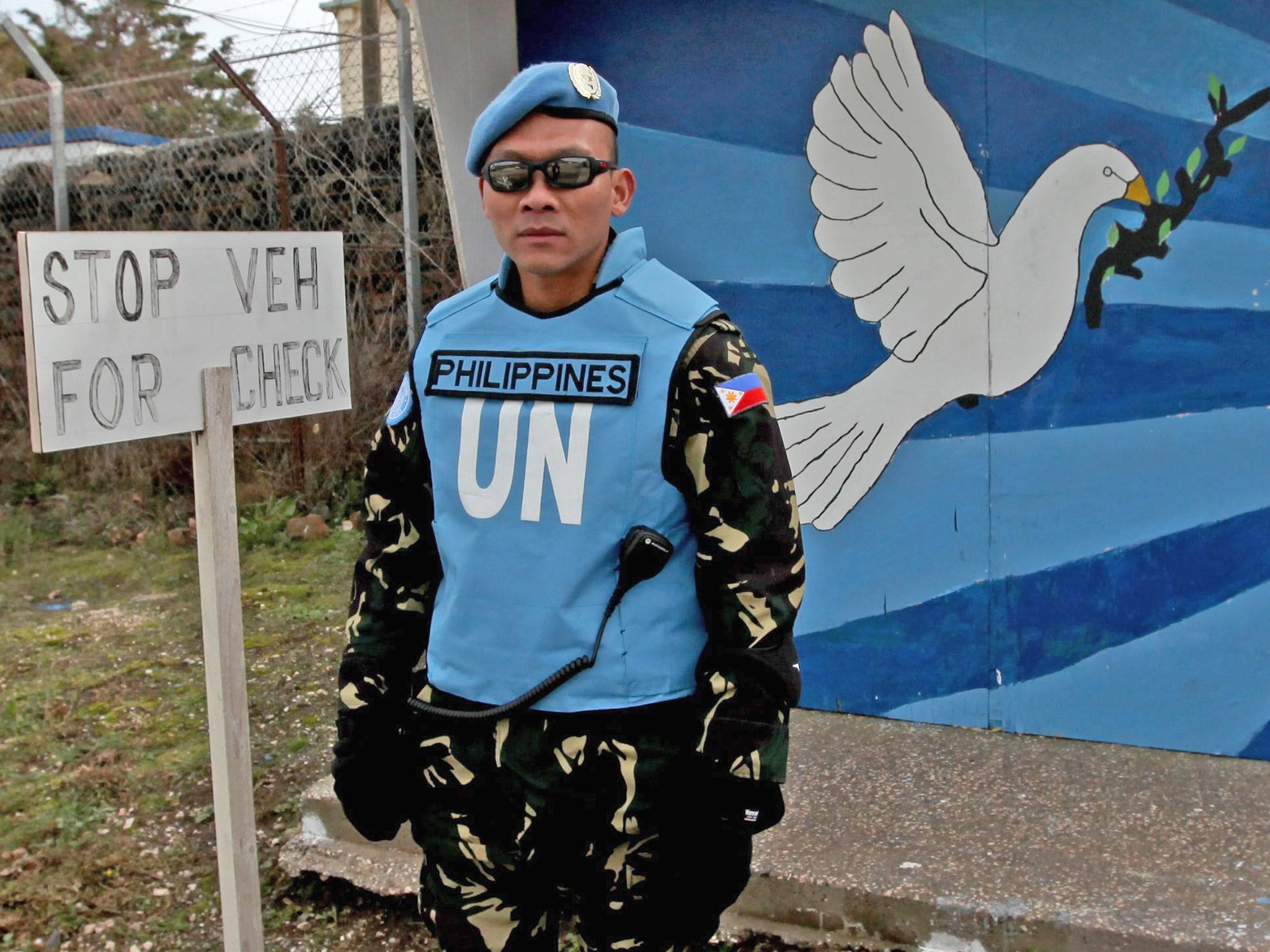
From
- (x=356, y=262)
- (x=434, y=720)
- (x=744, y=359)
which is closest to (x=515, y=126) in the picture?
(x=744, y=359)

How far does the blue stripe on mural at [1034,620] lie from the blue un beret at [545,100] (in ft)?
6.29

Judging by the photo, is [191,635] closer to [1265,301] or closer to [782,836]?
[782,836]

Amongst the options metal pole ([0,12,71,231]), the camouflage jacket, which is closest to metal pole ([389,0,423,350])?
metal pole ([0,12,71,231])

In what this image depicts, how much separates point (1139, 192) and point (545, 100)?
5.92 ft

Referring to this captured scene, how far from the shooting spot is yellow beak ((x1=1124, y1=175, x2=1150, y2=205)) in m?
2.91

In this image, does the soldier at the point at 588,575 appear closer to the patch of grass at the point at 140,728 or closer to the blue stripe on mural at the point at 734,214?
the patch of grass at the point at 140,728

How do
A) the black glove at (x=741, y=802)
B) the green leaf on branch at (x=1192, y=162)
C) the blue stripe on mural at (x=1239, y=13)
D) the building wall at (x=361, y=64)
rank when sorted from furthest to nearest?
the building wall at (x=361, y=64) → the green leaf on branch at (x=1192, y=162) → the blue stripe on mural at (x=1239, y=13) → the black glove at (x=741, y=802)

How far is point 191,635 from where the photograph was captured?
5172 mm

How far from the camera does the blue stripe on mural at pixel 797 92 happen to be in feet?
9.46

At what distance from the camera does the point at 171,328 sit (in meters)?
2.25

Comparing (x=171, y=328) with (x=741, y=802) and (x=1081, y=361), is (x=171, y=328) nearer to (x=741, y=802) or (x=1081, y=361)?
(x=741, y=802)

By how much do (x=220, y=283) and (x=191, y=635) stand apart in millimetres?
3194

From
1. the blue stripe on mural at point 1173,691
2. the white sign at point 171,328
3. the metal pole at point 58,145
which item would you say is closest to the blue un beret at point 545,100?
the white sign at point 171,328

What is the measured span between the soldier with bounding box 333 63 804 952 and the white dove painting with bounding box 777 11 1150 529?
1489mm
